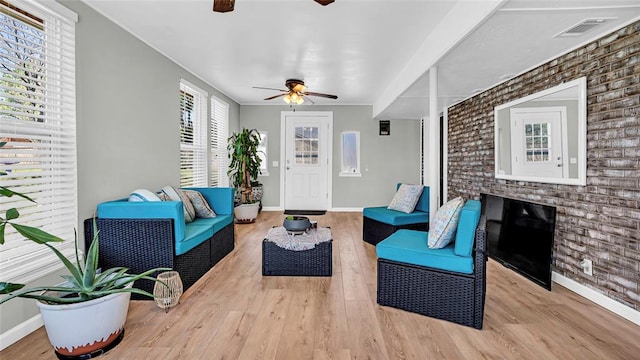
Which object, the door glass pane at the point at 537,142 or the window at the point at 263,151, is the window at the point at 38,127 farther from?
the window at the point at 263,151

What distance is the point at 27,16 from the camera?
2139 mm

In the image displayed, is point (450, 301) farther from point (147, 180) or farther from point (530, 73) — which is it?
point (147, 180)

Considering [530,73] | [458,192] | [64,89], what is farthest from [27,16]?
[458,192]

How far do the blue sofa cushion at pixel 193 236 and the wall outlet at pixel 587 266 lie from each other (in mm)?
3323

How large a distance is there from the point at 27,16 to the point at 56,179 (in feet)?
3.71

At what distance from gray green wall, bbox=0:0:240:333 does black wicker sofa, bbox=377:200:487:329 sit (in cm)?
244

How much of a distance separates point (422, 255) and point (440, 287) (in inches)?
9.6

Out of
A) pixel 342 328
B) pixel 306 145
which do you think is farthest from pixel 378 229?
pixel 306 145

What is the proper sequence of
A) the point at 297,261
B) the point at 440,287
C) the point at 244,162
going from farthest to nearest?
the point at 244,162, the point at 297,261, the point at 440,287

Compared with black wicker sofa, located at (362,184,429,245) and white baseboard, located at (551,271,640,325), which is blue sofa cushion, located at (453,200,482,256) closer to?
white baseboard, located at (551,271,640,325)

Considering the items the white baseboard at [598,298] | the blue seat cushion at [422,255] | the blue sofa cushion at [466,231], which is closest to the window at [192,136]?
the blue seat cushion at [422,255]

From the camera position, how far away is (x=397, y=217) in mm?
3820

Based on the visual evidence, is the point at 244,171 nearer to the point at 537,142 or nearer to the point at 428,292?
the point at 428,292

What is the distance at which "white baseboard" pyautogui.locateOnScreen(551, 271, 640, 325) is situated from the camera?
2.20 meters
